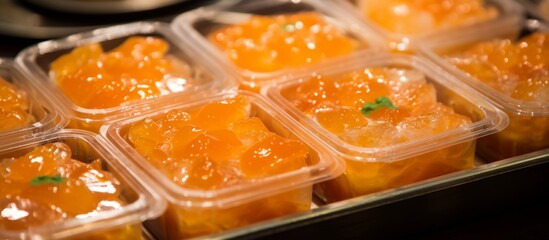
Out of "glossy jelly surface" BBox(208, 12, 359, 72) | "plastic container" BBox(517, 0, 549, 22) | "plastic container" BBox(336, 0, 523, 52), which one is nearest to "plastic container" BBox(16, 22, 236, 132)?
"glossy jelly surface" BBox(208, 12, 359, 72)

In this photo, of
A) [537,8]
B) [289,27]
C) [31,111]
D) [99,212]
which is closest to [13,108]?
[31,111]

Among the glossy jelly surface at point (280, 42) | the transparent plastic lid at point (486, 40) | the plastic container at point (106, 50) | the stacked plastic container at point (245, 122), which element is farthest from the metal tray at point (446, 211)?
the glossy jelly surface at point (280, 42)

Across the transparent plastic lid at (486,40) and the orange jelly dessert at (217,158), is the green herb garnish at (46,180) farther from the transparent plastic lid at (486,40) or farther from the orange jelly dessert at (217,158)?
the transparent plastic lid at (486,40)

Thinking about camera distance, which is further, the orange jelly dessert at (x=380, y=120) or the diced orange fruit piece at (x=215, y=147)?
the orange jelly dessert at (x=380, y=120)

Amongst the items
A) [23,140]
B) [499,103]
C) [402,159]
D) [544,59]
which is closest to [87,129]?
[23,140]

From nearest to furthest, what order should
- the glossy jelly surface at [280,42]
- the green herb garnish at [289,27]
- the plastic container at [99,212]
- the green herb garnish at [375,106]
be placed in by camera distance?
the plastic container at [99,212] → the green herb garnish at [375,106] → the glossy jelly surface at [280,42] → the green herb garnish at [289,27]

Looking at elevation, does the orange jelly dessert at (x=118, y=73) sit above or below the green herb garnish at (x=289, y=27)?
below

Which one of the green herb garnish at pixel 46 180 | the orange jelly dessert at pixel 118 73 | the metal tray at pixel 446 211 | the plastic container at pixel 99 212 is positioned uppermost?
the orange jelly dessert at pixel 118 73

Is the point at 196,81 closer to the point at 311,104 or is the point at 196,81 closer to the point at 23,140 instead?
the point at 311,104

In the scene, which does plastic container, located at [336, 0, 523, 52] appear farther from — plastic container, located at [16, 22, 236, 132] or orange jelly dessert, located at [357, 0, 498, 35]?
plastic container, located at [16, 22, 236, 132]
